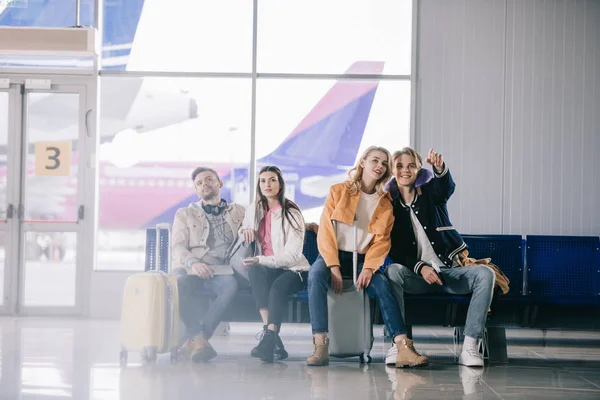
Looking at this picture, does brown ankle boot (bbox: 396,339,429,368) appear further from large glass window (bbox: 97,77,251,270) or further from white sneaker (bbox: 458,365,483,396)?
large glass window (bbox: 97,77,251,270)

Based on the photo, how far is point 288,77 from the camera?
7.37 m

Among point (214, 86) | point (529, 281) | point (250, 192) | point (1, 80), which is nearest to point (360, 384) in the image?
point (529, 281)

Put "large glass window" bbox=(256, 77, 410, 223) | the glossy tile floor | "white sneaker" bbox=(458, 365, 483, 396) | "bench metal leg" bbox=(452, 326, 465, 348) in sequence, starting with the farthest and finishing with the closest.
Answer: "large glass window" bbox=(256, 77, 410, 223) < "bench metal leg" bbox=(452, 326, 465, 348) < "white sneaker" bbox=(458, 365, 483, 396) < the glossy tile floor

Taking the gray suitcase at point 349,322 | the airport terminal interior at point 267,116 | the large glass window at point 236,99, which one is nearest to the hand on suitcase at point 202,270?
the gray suitcase at point 349,322

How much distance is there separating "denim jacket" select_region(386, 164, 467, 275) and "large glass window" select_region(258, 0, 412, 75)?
9.61 feet

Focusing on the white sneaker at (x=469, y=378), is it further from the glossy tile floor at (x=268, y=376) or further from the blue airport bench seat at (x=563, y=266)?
the blue airport bench seat at (x=563, y=266)

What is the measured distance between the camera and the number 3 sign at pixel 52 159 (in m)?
7.49

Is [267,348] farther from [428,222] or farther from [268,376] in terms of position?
[428,222]

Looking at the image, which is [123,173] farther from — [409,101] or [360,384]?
[360,384]

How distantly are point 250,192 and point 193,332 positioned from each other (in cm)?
288

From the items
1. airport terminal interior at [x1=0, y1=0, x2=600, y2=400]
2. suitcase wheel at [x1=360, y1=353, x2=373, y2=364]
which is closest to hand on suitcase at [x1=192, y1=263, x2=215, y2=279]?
suitcase wheel at [x1=360, y1=353, x2=373, y2=364]

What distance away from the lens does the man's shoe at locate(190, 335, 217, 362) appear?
4441mm

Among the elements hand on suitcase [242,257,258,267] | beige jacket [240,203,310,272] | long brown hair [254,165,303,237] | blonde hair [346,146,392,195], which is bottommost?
hand on suitcase [242,257,258,267]

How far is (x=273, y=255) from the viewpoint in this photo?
471 centimetres
